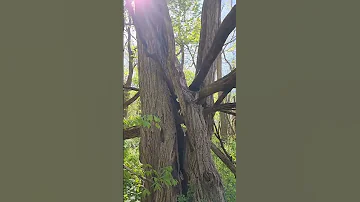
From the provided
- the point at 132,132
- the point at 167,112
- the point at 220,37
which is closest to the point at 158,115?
the point at 167,112

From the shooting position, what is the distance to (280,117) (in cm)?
44

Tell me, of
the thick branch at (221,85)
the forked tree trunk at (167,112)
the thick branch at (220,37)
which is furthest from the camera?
the forked tree trunk at (167,112)

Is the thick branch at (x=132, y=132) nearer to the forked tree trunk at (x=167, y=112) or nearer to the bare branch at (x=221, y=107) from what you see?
the forked tree trunk at (x=167, y=112)

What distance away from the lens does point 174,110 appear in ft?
8.29

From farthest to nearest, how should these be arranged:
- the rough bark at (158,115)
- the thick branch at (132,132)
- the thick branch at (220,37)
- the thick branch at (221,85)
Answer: the thick branch at (132,132)
the rough bark at (158,115)
the thick branch at (221,85)
the thick branch at (220,37)

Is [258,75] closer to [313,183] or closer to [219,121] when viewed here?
[313,183]

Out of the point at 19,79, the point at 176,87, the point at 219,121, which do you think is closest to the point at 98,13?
the point at 19,79

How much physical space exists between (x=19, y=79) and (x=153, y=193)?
2318 millimetres

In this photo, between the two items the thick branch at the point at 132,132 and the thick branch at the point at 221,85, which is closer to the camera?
the thick branch at the point at 221,85

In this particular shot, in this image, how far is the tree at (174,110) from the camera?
2.33 meters

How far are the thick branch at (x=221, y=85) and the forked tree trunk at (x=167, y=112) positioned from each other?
115mm

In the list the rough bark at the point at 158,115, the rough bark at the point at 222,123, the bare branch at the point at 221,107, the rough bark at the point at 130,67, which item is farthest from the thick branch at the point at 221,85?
the rough bark at the point at 130,67

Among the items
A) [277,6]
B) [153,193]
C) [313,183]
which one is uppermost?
[277,6]

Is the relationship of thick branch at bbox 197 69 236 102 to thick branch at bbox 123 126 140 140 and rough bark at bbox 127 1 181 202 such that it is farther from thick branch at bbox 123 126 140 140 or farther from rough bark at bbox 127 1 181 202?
thick branch at bbox 123 126 140 140
